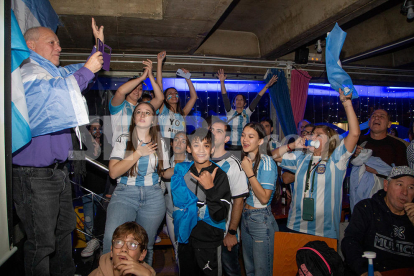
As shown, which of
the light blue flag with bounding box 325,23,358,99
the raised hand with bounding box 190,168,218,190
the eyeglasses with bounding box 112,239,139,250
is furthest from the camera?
the light blue flag with bounding box 325,23,358,99

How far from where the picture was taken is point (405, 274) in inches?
61.2

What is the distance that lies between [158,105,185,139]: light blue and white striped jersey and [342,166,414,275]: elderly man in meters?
2.38

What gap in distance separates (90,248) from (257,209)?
2237 millimetres

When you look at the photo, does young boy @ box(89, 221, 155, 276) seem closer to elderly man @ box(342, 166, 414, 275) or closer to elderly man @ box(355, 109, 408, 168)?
elderly man @ box(342, 166, 414, 275)

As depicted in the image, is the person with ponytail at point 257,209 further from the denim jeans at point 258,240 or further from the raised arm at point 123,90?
the raised arm at point 123,90

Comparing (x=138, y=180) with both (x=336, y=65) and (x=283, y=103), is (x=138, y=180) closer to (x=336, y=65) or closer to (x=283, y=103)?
(x=336, y=65)

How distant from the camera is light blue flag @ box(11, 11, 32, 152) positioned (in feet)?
4.04

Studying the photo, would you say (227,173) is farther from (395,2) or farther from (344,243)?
(395,2)

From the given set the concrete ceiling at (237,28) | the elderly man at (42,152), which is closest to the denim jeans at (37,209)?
the elderly man at (42,152)

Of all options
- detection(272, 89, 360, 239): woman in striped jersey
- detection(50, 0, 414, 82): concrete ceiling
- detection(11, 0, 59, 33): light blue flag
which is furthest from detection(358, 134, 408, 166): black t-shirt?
detection(11, 0, 59, 33): light blue flag

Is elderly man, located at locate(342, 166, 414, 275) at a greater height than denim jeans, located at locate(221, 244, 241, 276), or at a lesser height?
greater

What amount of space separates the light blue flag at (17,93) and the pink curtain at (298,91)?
17.4 feet

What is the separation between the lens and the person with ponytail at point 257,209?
205 cm

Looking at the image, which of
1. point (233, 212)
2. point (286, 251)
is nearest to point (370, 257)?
point (286, 251)
